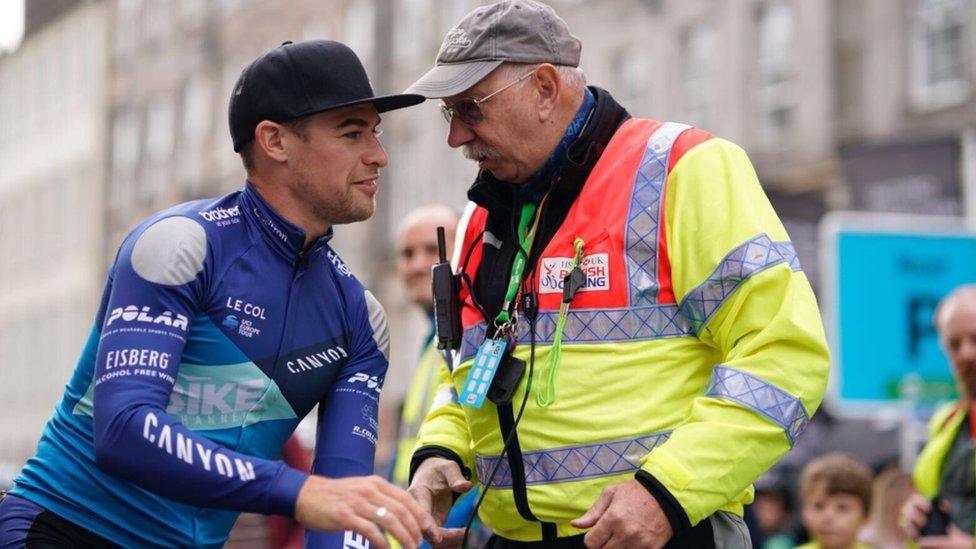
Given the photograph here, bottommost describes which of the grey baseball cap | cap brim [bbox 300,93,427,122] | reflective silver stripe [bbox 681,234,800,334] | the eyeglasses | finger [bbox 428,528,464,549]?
finger [bbox 428,528,464,549]

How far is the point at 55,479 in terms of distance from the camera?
3.93 metres

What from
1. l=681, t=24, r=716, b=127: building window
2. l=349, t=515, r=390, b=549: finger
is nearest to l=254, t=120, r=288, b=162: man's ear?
l=349, t=515, r=390, b=549: finger

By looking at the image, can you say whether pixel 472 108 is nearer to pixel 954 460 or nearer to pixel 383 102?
pixel 383 102

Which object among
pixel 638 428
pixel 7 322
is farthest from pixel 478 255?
pixel 7 322

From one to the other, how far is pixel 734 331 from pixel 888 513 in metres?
6.33

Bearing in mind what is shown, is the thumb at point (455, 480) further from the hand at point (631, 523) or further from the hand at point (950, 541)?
the hand at point (950, 541)

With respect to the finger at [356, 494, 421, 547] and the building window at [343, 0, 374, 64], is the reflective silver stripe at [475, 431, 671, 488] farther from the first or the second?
the building window at [343, 0, 374, 64]

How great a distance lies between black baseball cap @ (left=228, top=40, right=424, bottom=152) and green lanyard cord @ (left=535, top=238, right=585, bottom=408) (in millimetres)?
565

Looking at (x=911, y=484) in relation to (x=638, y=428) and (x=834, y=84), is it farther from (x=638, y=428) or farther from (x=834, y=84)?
(x=834, y=84)

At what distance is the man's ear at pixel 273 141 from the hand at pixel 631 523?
1207mm

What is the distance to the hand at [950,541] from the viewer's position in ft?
21.8

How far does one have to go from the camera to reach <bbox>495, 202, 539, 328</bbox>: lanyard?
4121 millimetres

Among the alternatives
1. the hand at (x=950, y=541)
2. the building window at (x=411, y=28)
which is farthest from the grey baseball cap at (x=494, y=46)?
the building window at (x=411, y=28)

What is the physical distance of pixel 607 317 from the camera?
12.9 ft
